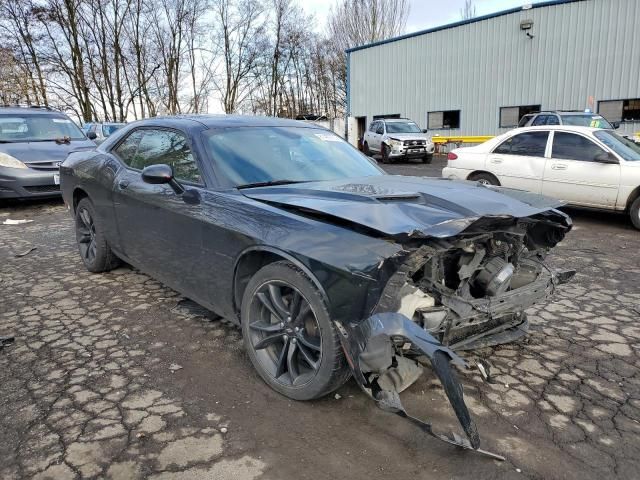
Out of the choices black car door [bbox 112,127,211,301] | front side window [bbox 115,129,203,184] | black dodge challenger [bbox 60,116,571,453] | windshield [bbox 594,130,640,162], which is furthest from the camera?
windshield [bbox 594,130,640,162]

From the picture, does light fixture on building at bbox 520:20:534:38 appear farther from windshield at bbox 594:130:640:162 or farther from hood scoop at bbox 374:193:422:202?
hood scoop at bbox 374:193:422:202

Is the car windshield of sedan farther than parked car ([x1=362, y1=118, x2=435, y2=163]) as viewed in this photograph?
No

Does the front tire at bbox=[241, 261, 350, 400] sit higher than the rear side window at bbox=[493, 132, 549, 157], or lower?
lower

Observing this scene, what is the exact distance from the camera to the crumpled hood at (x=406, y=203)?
2336 millimetres

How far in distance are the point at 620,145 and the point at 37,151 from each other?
997 centimetres

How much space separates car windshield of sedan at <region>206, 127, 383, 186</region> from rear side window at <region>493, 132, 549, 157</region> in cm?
495

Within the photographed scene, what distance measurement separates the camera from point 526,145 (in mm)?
8031

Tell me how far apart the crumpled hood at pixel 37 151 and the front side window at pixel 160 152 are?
516 cm

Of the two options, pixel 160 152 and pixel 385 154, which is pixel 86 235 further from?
pixel 385 154

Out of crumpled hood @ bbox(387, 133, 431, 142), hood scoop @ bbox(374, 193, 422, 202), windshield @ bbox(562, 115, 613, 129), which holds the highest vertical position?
windshield @ bbox(562, 115, 613, 129)

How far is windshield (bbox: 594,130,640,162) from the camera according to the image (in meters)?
7.11

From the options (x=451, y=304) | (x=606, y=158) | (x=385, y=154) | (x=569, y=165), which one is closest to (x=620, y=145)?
(x=606, y=158)

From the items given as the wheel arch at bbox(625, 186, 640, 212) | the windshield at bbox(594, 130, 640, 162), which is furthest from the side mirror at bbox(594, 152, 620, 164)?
the wheel arch at bbox(625, 186, 640, 212)

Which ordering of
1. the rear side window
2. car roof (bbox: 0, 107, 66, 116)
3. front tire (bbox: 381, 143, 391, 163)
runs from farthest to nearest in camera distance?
1. front tire (bbox: 381, 143, 391, 163)
2. car roof (bbox: 0, 107, 66, 116)
3. the rear side window
